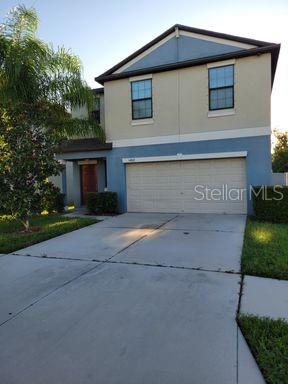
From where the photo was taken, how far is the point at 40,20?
37.5 ft

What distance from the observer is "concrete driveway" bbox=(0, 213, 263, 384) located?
9.30 ft

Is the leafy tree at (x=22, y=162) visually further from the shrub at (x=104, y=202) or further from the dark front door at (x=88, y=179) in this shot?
the dark front door at (x=88, y=179)

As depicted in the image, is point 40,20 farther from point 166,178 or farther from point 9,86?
point 166,178

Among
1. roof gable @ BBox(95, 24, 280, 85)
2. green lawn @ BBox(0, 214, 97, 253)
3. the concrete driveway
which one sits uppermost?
roof gable @ BBox(95, 24, 280, 85)

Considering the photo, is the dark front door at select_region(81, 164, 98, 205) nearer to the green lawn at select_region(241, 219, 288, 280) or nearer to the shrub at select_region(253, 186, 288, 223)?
the shrub at select_region(253, 186, 288, 223)

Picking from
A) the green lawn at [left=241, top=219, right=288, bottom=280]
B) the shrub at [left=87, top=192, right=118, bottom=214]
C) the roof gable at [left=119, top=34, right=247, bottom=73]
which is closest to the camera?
the green lawn at [left=241, top=219, right=288, bottom=280]

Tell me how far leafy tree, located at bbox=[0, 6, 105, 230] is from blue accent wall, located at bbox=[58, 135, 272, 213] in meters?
1.88

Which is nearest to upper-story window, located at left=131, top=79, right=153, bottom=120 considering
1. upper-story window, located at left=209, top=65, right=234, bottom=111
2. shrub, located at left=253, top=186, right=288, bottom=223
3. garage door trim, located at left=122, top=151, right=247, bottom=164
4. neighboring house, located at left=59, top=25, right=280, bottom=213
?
neighboring house, located at left=59, top=25, right=280, bottom=213

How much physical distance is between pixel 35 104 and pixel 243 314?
8.99 meters

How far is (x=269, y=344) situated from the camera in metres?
3.16

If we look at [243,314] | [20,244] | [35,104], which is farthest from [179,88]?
[243,314]

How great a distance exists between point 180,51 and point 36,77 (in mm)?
5767

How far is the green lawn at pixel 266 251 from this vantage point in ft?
17.3

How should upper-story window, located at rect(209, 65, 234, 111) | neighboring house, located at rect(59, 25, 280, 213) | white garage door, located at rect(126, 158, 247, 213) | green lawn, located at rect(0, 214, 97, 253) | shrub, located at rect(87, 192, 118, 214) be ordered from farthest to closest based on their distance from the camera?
shrub, located at rect(87, 192, 118, 214)
white garage door, located at rect(126, 158, 247, 213)
upper-story window, located at rect(209, 65, 234, 111)
neighboring house, located at rect(59, 25, 280, 213)
green lawn, located at rect(0, 214, 97, 253)
